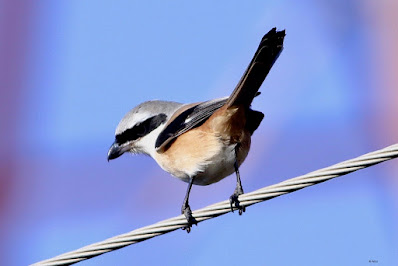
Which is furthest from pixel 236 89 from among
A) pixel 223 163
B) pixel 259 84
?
pixel 223 163

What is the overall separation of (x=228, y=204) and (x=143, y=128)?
1.46 m

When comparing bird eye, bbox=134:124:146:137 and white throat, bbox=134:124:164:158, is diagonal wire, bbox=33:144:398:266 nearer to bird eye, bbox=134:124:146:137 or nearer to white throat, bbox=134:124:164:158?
white throat, bbox=134:124:164:158

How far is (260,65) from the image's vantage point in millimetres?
3443

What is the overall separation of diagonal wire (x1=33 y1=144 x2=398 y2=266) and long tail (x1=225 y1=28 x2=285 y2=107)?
70cm

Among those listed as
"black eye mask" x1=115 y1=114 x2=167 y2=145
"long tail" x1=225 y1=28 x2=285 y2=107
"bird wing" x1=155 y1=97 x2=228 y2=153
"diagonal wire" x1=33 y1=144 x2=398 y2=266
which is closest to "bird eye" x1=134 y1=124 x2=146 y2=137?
"black eye mask" x1=115 y1=114 x2=167 y2=145

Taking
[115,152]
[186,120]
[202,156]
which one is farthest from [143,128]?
[202,156]

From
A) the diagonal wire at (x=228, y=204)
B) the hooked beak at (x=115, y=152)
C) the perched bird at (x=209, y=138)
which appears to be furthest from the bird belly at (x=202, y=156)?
the diagonal wire at (x=228, y=204)

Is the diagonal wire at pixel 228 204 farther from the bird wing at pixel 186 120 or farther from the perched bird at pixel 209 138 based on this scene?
the bird wing at pixel 186 120

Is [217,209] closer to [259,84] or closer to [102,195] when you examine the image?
[259,84]

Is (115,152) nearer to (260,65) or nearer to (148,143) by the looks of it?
(148,143)

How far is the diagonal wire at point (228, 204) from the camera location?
8.43ft

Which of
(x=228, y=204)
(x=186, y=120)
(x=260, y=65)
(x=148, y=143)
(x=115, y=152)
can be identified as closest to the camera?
(x=228, y=204)

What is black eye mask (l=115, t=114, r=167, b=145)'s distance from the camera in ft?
14.6

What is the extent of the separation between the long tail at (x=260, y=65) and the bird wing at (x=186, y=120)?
0.18m
